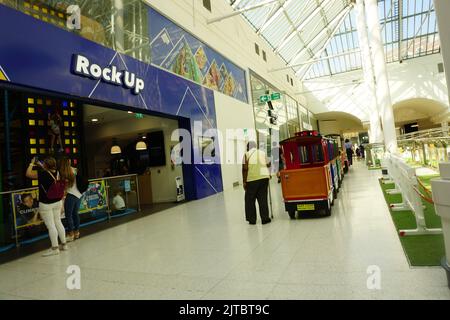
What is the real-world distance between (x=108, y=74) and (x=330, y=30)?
80.3 ft

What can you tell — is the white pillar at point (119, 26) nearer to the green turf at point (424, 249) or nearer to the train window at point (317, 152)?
the train window at point (317, 152)

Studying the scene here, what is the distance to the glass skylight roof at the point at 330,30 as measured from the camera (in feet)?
60.2

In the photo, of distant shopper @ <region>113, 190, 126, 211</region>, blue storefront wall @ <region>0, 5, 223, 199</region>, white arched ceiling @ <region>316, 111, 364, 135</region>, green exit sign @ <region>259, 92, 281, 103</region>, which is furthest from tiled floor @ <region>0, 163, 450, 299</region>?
white arched ceiling @ <region>316, 111, 364, 135</region>

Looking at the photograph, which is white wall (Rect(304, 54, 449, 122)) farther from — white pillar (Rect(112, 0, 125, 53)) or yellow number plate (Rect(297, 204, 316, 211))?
yellow number plate (Rect(297, 204, 316, 211))

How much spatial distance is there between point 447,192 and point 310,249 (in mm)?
1632

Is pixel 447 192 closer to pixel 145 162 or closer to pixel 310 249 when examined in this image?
pixel 310 249

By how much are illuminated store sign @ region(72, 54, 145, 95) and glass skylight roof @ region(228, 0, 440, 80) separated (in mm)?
9487

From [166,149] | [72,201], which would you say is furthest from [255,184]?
[166,149]

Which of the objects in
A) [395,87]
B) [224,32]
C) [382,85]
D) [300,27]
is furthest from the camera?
[395,87]

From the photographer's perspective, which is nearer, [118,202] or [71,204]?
[71,204]

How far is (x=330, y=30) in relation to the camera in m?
25.9

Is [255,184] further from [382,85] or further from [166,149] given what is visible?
[382,85]

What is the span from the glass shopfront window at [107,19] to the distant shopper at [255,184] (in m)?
4.17

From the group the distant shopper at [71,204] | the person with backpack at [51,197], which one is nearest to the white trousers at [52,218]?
the person with backpack at [51,197]
